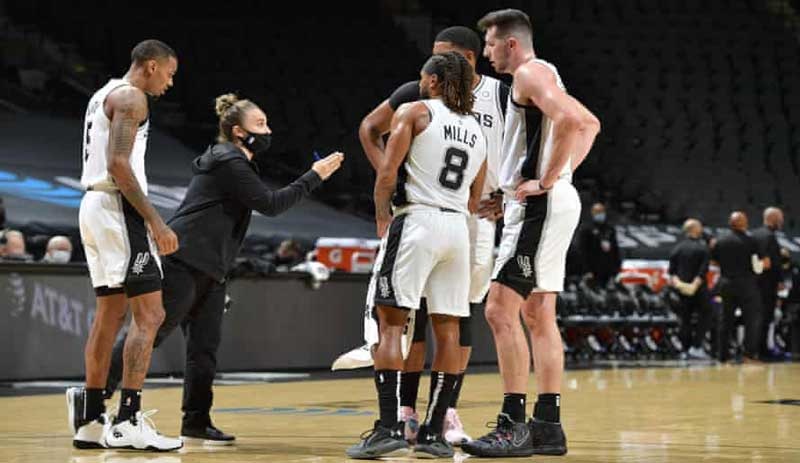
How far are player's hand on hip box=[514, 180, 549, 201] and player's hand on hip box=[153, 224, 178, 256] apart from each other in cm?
161

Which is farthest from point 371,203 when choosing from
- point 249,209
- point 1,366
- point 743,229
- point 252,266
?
point 249,209

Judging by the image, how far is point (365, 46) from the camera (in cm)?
2828

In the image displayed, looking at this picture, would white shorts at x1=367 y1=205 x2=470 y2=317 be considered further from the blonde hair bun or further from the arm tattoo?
the blonde hair bun

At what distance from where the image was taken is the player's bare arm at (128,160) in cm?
676

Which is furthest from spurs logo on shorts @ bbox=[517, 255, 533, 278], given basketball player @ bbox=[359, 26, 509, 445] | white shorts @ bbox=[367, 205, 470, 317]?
basketball player @ bbox=[359, 26, 509, 445]

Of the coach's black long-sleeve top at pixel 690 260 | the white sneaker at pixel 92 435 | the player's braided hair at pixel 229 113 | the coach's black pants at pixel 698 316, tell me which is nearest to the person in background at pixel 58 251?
the player's braided hair at pixel 229 113

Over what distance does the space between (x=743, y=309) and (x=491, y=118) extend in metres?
11.5

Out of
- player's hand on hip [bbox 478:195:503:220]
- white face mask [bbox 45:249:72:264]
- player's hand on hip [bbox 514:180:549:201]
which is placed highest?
white face mask [bbox 45:249:72:264]

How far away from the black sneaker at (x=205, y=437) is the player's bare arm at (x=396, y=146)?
1421 mm

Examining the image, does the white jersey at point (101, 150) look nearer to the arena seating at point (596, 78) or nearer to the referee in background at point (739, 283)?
the referee in background at point (739, 283)

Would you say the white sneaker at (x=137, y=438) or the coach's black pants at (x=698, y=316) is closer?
the white sneaker at (x=137, y=438)

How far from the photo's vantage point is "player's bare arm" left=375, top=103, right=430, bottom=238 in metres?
6.50

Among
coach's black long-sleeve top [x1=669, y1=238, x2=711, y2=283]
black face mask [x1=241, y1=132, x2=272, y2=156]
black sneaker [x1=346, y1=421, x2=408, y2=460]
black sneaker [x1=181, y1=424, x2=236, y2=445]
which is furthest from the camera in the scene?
coach's black long-sleeve top [x1=669, y1=238, x2=711, y2=283]

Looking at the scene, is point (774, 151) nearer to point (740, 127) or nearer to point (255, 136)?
point (740, 127)
